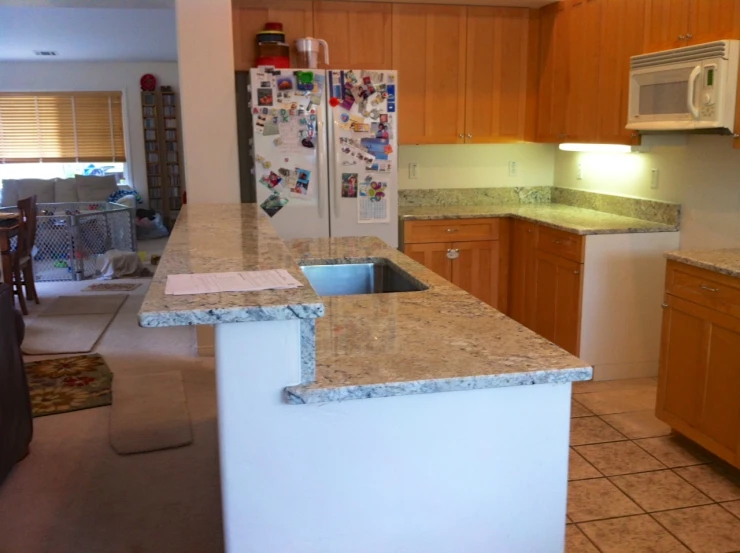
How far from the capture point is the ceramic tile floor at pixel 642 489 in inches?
93.0

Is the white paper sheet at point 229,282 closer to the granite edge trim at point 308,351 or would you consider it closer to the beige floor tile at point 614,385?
the granite edge trim at point 308,351

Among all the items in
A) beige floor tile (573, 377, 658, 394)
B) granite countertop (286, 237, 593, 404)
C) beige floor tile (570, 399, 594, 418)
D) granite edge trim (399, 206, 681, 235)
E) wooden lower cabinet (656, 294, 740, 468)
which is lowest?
beige floor tile (570, 399, 594, 418)

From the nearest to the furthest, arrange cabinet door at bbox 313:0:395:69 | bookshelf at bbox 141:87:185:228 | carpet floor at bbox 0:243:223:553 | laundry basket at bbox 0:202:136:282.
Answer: carpet floor at bbox 0:243:223:553 → cabinet door at bbox 313:0:395:69 → laundry basket at bbox 0:202:136:282 → bookshelf at bbox 141:87:185:228

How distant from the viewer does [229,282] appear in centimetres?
141

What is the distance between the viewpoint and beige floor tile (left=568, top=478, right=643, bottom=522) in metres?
2.52

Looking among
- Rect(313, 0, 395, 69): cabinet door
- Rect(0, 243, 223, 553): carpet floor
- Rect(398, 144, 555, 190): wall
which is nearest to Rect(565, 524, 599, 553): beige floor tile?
Rect(0, 243, 223, 553): carpet floor

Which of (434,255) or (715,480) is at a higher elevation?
(434,255)

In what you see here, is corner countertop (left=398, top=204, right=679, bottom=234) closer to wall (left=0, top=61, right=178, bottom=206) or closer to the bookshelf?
the bookshelf

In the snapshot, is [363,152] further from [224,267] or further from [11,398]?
[224,267]

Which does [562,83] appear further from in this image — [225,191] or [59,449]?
[59,449]

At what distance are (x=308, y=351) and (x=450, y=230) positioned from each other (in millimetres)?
3177

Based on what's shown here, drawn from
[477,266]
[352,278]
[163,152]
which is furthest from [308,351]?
[163,152]

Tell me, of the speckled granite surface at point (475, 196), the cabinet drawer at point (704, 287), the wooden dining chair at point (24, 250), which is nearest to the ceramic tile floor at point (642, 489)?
the cabinet drawer at point (704, 287)

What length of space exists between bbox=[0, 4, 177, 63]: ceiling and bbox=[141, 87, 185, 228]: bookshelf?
0.59 metres
